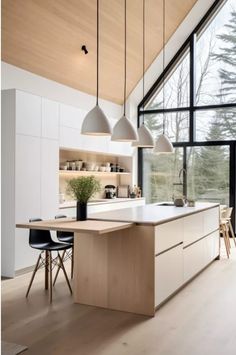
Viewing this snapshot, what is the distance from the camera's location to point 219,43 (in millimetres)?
8453

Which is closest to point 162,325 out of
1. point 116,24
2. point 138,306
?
point 138,306

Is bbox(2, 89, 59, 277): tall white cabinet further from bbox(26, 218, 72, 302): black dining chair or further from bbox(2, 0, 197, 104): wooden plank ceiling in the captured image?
bbox(2, 0, 197, 104): wooden plank ceiling

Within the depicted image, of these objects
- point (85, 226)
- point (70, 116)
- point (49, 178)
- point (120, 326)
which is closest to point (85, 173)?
point (70, 116)

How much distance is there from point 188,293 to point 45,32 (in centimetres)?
411

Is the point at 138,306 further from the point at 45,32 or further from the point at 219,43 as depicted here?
the point at 219,43

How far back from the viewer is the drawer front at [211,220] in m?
5.65

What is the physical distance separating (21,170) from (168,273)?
A: 2.39 meters

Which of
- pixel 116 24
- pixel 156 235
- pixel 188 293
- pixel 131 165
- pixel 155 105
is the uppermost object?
pixel 116 24

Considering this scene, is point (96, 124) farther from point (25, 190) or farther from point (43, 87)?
point (43, 87)

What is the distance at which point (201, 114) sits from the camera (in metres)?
8.60

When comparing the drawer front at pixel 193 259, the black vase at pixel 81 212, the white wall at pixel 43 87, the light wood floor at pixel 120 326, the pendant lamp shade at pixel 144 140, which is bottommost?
the light wood floor at pixel 120 326

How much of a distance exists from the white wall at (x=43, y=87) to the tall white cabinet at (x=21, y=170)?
1.84 feet

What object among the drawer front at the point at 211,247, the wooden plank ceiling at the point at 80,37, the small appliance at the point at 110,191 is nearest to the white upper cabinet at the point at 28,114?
the wooden plank ceiling at the point at 80,37

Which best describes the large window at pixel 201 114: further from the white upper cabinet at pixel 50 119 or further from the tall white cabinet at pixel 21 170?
the tall white cabinet at pixel 21 170
